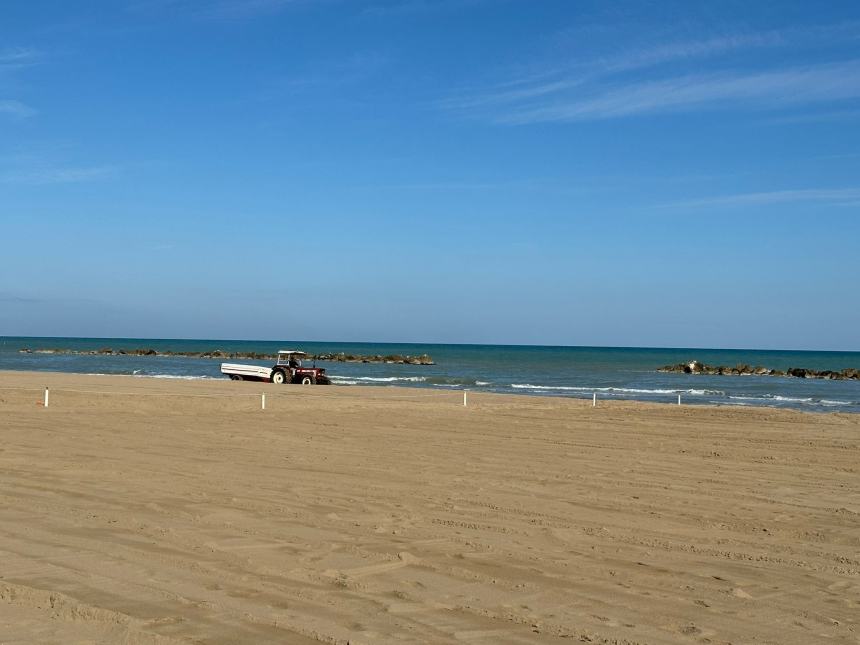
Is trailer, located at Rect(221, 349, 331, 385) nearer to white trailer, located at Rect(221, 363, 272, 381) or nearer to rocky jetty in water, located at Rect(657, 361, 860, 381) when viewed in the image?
white trailer, located at Rect(221, 363, 272, 381)

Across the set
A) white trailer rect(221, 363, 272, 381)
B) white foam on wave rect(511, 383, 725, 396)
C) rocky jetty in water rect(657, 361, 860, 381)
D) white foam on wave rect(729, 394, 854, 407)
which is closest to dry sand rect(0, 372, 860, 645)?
white foam on wave rect(729, 394, 854, 407)

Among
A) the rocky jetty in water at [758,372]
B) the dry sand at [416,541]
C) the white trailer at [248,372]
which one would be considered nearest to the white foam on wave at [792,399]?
the white trailer at [248,372]

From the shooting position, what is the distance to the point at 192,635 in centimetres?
502

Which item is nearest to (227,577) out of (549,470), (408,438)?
(549,470)

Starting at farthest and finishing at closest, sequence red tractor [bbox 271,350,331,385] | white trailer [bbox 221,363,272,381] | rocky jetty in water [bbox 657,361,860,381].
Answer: rocky jetty in water [bbox 657,361,860,381] < white trailer [bbox 221,363,272,381] < red tractor [bbox 271,350,331,385]

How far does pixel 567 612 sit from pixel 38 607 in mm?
3223

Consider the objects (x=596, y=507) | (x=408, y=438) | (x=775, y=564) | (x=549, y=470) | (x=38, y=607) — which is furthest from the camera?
(x=408, y=438)

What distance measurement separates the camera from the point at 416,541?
769 cm

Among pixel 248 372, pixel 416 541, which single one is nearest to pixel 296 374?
pixel 248 372

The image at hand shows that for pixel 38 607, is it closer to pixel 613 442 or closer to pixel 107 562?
pixel 107 562

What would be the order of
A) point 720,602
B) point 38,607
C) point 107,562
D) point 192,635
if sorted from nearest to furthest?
point 192,635 < point 38,607 < point 720,602 < point 107,562

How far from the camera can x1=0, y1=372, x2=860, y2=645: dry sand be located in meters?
5.39

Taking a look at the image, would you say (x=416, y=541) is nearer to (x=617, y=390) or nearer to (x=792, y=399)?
(x=792, y=399)

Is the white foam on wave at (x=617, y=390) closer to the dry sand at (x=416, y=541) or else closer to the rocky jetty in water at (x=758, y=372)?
the rocky jetty in water at (x=758, y=372)
